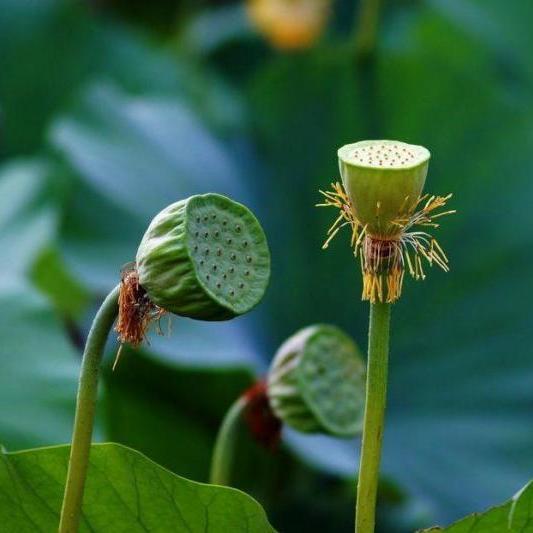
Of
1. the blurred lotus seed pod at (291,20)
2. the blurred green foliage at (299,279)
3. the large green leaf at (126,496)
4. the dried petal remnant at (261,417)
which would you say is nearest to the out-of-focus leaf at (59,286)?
the blurred green foliage at (299,279)

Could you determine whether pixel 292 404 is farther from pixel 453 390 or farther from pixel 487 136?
pixel 487 136

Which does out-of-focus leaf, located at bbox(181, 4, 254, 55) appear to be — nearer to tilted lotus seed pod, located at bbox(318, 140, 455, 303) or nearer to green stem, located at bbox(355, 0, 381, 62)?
green stem, located at bbox(355, 0, 381, 62)

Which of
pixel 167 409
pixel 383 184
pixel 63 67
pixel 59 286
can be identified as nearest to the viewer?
pixel 383 184

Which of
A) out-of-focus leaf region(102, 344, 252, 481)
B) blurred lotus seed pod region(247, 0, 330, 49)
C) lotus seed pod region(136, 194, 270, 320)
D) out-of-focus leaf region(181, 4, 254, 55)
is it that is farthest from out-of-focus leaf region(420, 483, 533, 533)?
out-of-focus leaf region(181, 4, 254, 55)

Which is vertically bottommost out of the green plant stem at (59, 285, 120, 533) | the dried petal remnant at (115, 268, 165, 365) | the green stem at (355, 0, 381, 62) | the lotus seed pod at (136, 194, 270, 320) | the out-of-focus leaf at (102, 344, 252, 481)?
the out-of-focus leaf at (102, 344, 252, 481)

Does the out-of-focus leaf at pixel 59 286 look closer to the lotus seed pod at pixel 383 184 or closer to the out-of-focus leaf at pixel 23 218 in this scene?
the out-of-focus leaf at pixel 23 218

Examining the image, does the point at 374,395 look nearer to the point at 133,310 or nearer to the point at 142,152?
the point at 133,310

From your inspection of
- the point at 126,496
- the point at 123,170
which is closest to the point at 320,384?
the point at 126,496
